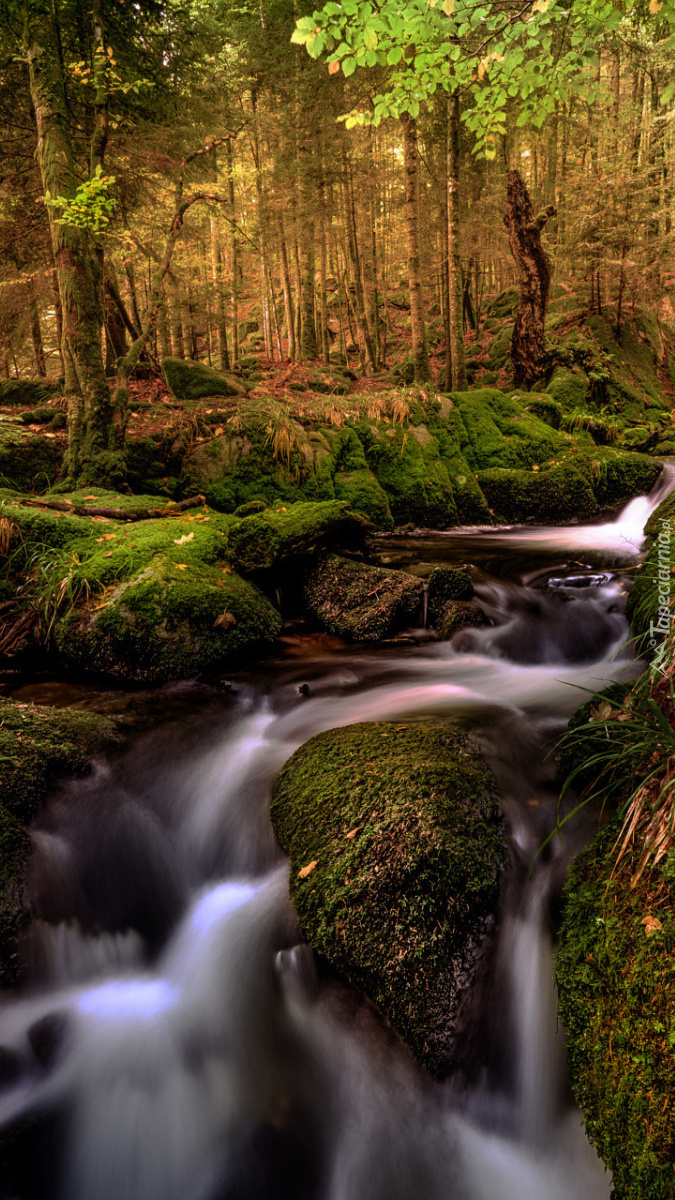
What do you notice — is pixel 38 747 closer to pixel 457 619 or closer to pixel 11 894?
pixel 11 894

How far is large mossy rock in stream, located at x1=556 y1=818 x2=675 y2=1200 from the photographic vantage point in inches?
63.2

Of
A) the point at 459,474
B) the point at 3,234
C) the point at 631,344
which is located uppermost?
the point at 3,234

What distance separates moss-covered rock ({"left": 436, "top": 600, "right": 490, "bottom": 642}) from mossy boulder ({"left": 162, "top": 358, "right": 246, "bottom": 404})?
27.5ft

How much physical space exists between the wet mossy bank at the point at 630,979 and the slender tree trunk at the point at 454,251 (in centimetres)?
1145

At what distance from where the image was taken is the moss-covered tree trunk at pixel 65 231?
22.7 ft

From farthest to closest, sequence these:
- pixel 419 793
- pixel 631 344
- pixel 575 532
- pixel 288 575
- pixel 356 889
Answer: pixel 631 344, pixel 575 532, pixel 288 575, pixel 419 793, pixel 356 889

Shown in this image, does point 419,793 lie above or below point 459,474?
below

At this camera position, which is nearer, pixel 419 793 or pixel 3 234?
pixel 419 793

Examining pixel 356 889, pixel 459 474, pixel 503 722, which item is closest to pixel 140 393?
pixel 459 474

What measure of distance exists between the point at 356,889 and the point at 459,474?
840cm

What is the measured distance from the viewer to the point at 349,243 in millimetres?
19109

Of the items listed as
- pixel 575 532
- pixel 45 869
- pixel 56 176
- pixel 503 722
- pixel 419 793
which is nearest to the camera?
pixel 419 793

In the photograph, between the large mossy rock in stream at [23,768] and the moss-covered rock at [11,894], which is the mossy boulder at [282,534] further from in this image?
the moss-covered rock at [11,894]

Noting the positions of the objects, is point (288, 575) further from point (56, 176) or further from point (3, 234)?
point (3, 234)
